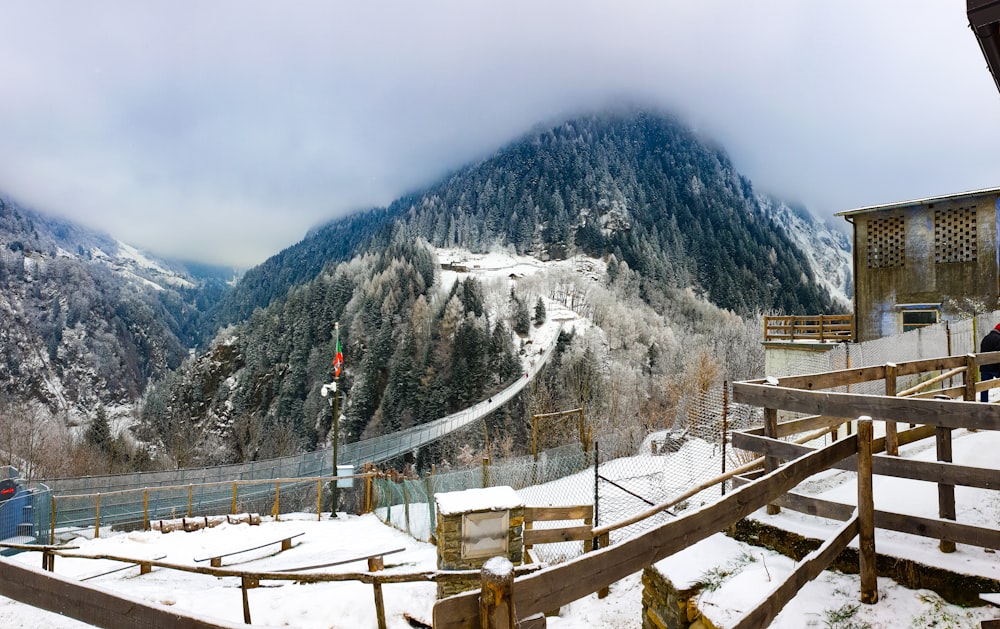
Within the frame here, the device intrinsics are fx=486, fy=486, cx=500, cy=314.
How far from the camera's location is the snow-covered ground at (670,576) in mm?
2963

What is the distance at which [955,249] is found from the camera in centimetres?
1612

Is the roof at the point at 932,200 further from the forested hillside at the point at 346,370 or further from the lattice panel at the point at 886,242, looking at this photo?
the forested hillside at the point at 346,370

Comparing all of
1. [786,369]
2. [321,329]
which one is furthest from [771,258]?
[786,369]

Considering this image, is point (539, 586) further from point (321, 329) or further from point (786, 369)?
point (321, 329)

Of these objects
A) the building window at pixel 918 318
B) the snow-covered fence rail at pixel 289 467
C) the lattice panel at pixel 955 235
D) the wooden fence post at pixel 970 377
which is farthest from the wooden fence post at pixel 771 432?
the snow-covered fence rail at pixel 289 467

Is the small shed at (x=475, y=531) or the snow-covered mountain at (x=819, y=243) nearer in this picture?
the small shed at (x=475, y=531)

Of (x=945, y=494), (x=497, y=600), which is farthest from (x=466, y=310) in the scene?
(x=497, y=600)

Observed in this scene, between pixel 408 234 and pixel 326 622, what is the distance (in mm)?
109627

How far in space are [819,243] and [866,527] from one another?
161m

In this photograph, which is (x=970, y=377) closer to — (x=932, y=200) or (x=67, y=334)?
(x=932, y=200)

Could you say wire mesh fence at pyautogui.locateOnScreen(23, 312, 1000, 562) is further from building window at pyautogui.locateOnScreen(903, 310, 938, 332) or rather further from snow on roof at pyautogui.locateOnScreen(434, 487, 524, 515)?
snow on roof at pyautogui.locateOnScreen(434, 487, 524, 515)

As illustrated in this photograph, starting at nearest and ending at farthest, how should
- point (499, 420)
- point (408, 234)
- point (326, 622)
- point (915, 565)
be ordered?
point (915, 565) → point (326, 622) → point (499, 420) → point (408, 234)

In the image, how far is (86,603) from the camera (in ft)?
5.65

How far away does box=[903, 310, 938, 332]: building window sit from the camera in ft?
53.5
